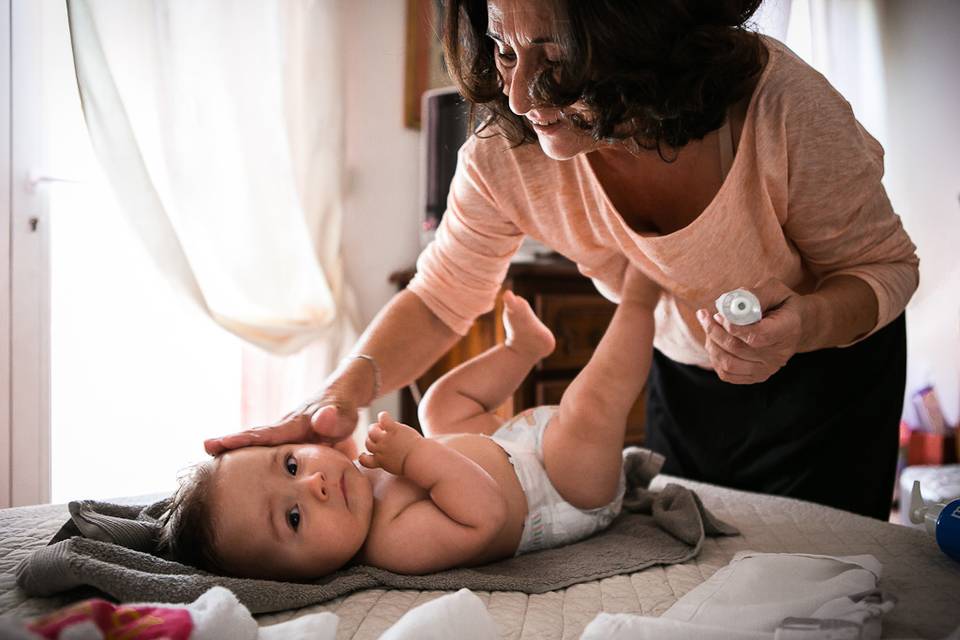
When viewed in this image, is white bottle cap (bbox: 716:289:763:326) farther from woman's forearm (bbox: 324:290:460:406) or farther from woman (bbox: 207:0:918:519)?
woman's forearm (bbox: 324:290:460:406)

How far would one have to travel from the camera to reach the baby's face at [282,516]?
0.89 meters

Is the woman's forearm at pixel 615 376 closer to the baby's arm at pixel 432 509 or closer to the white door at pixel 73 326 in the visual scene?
the baby's arm at pixel 432 509

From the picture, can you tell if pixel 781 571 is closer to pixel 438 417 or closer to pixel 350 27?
pixel 438 417

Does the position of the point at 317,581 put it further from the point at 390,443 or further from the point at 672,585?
the point at 672,585

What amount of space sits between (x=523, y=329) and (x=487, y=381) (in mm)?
118

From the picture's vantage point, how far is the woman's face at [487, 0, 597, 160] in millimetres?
884

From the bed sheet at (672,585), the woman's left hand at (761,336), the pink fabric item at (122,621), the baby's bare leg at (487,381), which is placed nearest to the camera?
the pink fabric item at (122,621)

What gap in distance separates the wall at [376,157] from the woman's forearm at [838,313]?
1805mm

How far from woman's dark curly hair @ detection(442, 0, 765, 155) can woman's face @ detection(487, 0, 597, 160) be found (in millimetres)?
15

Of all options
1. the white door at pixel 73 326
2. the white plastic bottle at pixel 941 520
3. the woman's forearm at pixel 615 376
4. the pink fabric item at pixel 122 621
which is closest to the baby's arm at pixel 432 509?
the woman's forearm at pixel 615 376

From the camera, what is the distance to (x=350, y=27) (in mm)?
2520

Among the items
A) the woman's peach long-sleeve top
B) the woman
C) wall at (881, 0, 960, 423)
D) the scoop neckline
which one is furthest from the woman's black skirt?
wall at (881, 0, 960, 423)

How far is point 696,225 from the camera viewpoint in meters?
1.01

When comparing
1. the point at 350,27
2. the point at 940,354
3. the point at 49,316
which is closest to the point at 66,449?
the point at 49,316
